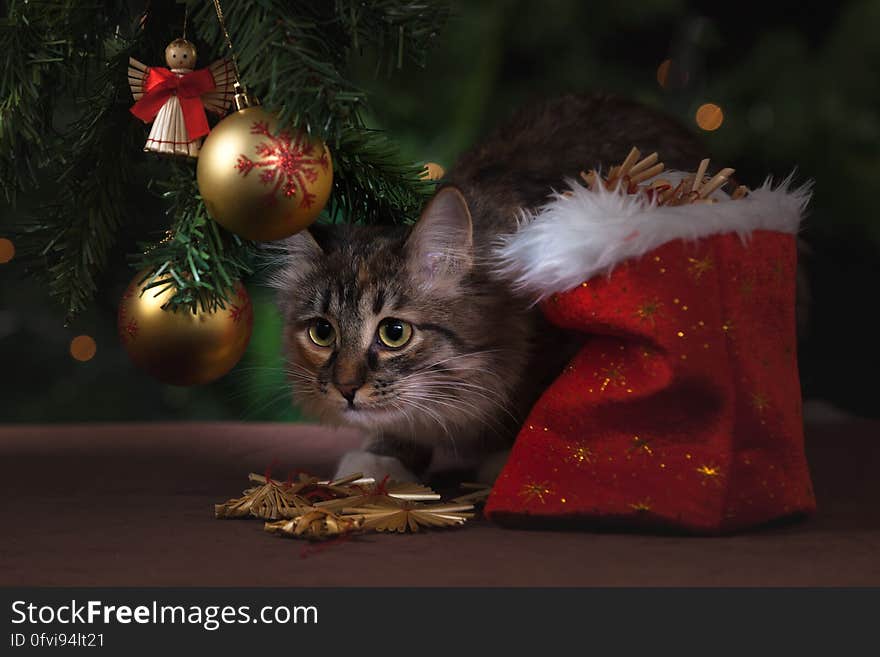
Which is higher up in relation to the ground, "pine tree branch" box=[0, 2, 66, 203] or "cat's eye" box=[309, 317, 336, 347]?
"pine tree branch" box=[0, 2, 66, 203]

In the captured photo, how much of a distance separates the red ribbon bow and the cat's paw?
1.58 ft

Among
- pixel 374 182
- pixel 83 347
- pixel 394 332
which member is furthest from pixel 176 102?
pixel 83 347

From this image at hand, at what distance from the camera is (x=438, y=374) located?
1229 millimetres

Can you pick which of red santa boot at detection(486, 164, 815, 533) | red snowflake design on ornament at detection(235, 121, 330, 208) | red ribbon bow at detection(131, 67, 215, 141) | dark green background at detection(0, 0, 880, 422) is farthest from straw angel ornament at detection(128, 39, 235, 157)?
dark green background at detection(0, 0, 880, 422)

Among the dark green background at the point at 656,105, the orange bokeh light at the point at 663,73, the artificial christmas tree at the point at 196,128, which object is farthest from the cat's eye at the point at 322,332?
the orange bokeh light at the point at 663,73

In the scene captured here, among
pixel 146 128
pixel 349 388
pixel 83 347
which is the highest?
pixel 83 347

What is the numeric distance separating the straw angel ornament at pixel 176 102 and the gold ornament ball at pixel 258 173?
0.24ft

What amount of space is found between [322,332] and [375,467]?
0.20 meters

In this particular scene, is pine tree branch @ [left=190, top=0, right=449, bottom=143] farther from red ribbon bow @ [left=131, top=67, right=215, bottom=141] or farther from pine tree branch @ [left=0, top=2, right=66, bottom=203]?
pine tree branch @ [left=0, top=2, right=66, bottom=203]

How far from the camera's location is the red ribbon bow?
1.08 m

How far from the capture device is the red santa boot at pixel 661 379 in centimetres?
103

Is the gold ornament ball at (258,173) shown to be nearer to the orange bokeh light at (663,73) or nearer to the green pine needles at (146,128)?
the green pine needles at (146,128)

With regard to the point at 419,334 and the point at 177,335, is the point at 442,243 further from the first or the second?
the point at 177,335

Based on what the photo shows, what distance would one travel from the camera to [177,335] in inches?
44.3
